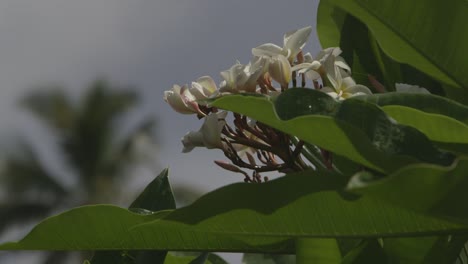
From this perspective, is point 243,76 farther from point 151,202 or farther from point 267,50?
point 151,202

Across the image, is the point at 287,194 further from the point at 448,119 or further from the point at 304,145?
the point at 304,145

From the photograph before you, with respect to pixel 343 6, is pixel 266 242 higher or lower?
lower

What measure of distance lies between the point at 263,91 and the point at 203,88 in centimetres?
9

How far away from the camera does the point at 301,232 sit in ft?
2.41

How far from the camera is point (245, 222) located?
0.72 metres

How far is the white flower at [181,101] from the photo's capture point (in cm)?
107

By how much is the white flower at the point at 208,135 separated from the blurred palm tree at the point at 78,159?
1551 centimetres

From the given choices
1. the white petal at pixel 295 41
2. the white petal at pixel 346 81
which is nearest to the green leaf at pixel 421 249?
the white petal at pixel 346 81

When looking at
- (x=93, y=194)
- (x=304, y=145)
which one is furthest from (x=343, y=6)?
(x=93, y=194)

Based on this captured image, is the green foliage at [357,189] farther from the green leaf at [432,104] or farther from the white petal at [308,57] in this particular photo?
the white petal at [308,57]

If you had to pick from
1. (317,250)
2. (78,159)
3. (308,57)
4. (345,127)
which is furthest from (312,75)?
(78,159)

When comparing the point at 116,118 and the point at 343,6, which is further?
the point at 116,118

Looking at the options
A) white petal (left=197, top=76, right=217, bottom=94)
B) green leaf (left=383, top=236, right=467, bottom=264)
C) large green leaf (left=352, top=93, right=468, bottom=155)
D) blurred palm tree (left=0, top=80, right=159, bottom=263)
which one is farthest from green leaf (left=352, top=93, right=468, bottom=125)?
blurred palm tree (left=0, top=80, right=159, bottom=263)

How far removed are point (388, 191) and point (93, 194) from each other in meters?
16.4
